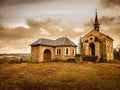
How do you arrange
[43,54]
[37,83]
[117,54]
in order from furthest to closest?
[117,54]
[43,54]
[37,83]

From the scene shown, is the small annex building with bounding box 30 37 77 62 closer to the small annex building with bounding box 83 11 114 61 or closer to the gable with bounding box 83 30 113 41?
the small annex building with bounding box 83 11 114 61

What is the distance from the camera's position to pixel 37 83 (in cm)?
1608

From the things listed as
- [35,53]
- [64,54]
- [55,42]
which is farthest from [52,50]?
[35,53]

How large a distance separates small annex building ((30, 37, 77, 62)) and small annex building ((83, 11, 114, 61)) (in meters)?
A: 2.91

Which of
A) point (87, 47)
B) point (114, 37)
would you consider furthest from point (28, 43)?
point (114, 37)

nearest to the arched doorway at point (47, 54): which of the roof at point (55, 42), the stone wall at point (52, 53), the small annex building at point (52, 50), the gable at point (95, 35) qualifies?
the small annex building at point (52, 50)

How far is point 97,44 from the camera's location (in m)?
38.0

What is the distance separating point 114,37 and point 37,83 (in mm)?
30200

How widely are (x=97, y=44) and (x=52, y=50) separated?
9.22 metres

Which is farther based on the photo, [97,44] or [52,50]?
[52,50]

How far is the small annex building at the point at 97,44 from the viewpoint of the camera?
3728 cm

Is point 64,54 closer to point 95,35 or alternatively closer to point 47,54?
point 47,54

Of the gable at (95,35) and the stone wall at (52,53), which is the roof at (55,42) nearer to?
the stone wall at (52,53)

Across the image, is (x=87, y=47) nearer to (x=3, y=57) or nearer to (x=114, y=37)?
(x=114, y=37)
